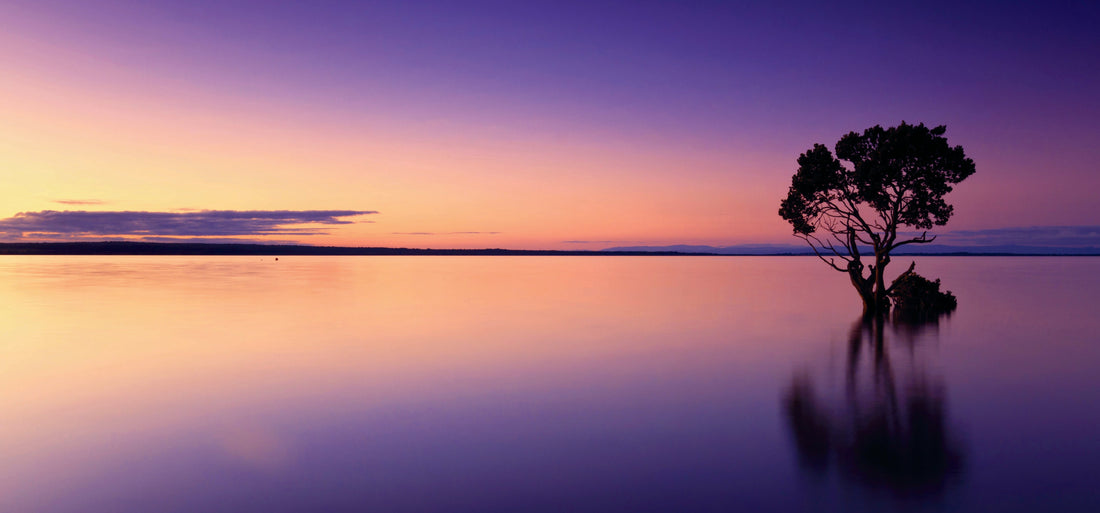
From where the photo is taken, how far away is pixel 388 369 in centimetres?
1778

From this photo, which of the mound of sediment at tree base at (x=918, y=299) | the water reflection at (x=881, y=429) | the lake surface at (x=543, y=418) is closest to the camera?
the lake surface at (x=543, y=418)

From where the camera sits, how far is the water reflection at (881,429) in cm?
891

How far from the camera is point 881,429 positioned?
37.4 ft

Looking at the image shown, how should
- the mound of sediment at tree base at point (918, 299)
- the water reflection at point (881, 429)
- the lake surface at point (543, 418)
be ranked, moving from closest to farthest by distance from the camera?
the lake surface at point (543, 418)
the water reflection at point (881, 429)
the mound of sediment at tree base at point (918, 299)

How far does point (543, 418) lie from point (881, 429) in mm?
6558

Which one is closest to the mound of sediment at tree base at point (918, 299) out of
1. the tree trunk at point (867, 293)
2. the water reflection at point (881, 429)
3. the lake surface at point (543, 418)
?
the tree trunk at point (867, 293)

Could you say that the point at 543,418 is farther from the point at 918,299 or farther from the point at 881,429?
the point at 918,299

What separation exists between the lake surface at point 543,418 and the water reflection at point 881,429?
59 mm

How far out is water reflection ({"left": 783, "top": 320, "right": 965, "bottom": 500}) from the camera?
8.91 metres

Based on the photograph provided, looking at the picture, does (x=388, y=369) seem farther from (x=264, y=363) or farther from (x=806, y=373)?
(x=806, y=373)

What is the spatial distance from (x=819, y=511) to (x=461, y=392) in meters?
9.14

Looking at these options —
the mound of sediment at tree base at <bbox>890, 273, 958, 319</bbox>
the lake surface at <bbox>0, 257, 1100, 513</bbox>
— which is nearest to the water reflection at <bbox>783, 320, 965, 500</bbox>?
the lake surface at <bbox>0, 257, 1100, 513</bbox>

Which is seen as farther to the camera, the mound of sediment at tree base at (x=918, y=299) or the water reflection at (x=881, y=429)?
the mound of sediment at tree base at (x=918, y=299)

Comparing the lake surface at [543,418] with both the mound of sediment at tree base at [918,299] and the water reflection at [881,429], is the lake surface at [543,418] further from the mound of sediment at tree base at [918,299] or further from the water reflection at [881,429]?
the mound of sediment at tree base at [918,299]
